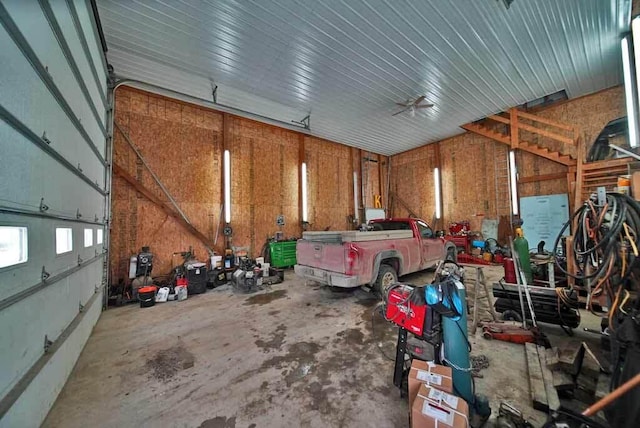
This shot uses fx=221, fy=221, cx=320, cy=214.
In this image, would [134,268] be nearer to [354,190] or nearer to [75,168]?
[75,168]

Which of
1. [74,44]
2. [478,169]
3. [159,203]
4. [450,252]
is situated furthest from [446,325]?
[478,169]

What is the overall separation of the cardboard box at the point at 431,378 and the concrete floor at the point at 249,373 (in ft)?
1.14

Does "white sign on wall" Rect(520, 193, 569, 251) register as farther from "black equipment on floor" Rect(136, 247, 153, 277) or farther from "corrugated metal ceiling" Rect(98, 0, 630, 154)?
"black equipment on floor" Rect(136, 247, 153, 277)

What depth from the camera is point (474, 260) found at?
7117 mm

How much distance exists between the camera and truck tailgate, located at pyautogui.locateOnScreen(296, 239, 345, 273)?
12.4ft

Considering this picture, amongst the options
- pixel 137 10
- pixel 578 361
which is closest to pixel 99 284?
pixel 137 10

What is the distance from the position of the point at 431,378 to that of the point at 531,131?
347 inches

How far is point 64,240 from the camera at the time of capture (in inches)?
89.4

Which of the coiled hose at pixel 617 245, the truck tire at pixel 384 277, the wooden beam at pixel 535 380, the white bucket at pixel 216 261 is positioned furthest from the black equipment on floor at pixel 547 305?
the white bucket at pixel 216 261

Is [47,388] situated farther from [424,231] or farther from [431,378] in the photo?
[424,231]

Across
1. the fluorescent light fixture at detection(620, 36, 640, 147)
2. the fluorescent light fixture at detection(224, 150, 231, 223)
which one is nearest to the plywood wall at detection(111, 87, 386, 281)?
the fluorescent light fixture at detection(224, 150, 231, 223)

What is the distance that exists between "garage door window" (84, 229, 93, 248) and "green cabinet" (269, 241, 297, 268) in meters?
4.26

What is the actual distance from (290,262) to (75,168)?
18.1ft

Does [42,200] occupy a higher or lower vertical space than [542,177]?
lower
